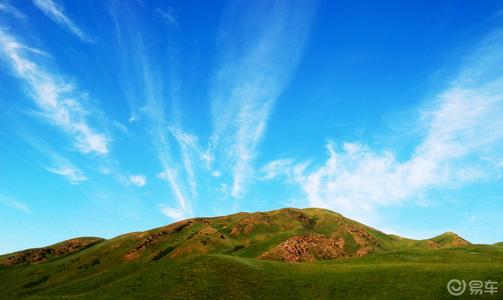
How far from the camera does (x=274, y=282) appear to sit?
69250 millimetres

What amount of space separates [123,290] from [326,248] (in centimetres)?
10366

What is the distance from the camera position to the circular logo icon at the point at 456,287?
5672 cm

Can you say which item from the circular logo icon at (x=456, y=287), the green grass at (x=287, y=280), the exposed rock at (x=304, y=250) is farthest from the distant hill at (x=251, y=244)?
the circular logo icon at (x=456, y=287)

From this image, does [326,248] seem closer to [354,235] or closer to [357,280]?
[354,235]

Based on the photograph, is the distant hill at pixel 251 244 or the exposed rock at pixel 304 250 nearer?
the exposed rock at pixel 304 250

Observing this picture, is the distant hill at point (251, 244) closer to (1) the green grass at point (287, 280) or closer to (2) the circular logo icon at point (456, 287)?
(1) the green grass at point (287, 280)

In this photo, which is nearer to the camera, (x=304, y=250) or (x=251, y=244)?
(x=304, y=250)

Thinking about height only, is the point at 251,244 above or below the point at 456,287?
above

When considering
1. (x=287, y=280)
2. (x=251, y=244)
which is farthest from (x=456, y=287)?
(x=251, y=244)

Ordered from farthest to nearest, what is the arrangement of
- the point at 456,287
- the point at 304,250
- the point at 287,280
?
the point at 304,250 → the point at 287,280 → the point at 456,287

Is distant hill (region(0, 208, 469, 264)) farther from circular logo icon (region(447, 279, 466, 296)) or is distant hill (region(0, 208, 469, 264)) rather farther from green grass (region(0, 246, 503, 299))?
circular logo icon (region(447, 279, 466, 296))

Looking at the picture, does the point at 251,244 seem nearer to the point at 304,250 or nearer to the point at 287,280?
the point at 304,250

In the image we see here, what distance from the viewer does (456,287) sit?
191 feet

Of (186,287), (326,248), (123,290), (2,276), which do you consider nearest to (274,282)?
(186,287)
